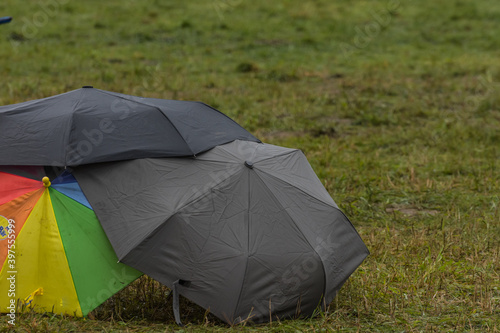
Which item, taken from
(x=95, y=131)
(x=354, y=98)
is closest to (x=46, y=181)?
(x=95, y=131)

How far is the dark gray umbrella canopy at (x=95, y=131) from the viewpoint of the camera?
14.9 ft

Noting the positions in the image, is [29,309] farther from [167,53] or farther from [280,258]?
[167,53]

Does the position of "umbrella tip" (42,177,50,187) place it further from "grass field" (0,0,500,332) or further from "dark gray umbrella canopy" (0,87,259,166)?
"grass field" (0,0,500,332)

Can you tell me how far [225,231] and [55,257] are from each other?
112cm

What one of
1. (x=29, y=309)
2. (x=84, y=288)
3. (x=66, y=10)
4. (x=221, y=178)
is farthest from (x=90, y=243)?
(x=66, y=10)

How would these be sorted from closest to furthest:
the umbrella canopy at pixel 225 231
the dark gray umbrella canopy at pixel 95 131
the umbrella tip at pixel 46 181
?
the umbrella canopy at pixel 225 231
the umbrella tip at pixel 46 181
the dark gray umbrella canopy at pixel 95 131

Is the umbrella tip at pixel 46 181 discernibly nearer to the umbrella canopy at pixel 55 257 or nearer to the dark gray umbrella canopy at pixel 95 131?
the umbrella canopy at pixel 55 257

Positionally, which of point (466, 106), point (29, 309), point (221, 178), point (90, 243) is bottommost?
point (466, 106)

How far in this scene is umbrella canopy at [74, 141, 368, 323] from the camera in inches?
166

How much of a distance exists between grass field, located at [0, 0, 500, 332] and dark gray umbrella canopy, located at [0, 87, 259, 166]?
102 centimetres

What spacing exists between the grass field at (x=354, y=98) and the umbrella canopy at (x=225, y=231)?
0.21 m

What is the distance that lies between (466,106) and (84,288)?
30.2 feet

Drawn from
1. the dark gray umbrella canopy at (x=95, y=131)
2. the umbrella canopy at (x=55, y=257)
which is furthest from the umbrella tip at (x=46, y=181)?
the dark gray umbrella canopy at (x=95, y=131)

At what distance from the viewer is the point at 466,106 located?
11.8 m
